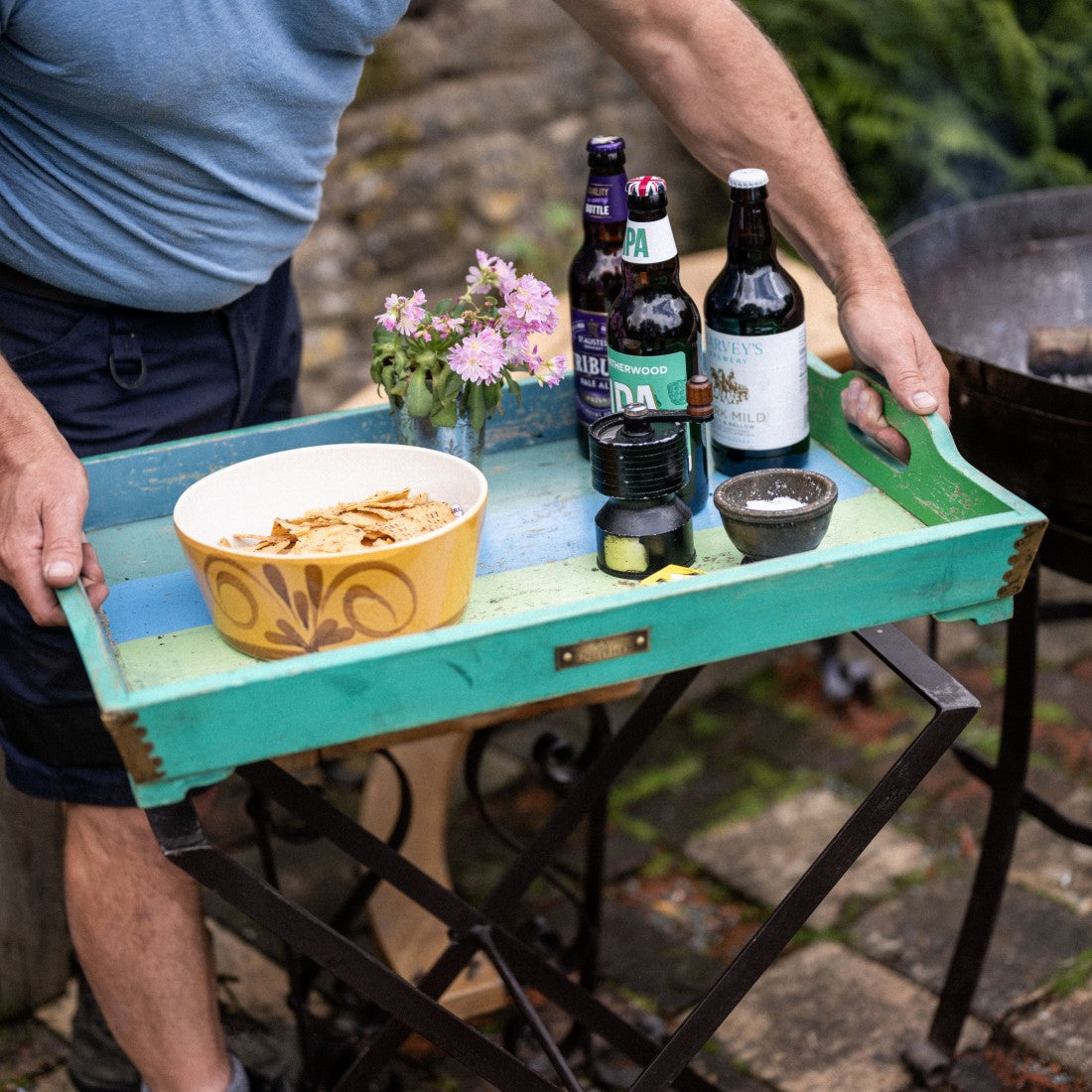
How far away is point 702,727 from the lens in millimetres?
3334

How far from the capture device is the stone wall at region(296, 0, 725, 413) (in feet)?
13.0

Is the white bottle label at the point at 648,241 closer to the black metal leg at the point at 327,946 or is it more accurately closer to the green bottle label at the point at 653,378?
the green bottle label at the point at 653,378

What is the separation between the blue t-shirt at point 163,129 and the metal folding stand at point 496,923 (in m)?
0.68

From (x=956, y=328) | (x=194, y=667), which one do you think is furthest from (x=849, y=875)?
(x=194, y=667)

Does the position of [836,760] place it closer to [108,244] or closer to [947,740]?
[947,740]

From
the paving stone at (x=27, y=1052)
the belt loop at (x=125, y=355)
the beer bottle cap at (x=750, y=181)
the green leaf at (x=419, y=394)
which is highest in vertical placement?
the beer bottle cap at (x=750, y=181)

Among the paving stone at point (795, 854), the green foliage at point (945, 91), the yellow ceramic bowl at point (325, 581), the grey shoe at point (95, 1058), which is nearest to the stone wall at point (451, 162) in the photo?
the green foliage at point (945, 91)

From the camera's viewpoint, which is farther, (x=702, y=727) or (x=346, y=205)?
(x=346, y=205)

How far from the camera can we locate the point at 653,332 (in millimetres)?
1660

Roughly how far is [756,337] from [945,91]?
9.94 feet

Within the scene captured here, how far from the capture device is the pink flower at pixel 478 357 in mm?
1610

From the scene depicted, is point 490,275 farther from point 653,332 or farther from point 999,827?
point 999,827

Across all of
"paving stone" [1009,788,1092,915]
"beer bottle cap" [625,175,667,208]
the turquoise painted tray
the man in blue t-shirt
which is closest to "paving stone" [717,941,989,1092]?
"paving stone" [1009,788,1092,915]

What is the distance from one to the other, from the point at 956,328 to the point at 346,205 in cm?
212
